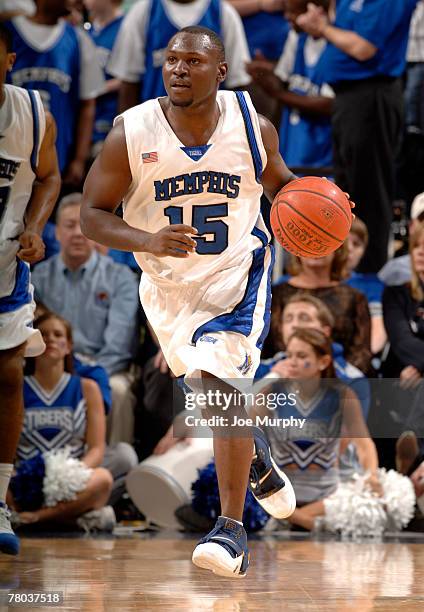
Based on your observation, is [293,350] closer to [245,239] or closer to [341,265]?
[341,265]

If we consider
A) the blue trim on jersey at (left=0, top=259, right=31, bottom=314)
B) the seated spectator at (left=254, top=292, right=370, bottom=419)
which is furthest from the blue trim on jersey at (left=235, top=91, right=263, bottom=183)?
the seated spectator at (left=254, top=292, right=370, bottom=419)

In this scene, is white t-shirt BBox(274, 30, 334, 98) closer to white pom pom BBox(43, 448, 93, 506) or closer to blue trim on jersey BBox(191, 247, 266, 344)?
white pom pom BBox(43, 448, 93, 506)

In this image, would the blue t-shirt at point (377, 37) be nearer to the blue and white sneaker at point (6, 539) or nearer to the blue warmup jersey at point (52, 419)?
the blue warmup jersey at point (52, 419)

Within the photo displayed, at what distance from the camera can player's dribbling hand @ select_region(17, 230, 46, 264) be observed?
13.3 feet

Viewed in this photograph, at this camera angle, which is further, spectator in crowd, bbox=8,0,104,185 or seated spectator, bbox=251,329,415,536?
spectator in crowd, bbox=8,0,104,185

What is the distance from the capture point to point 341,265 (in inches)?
229

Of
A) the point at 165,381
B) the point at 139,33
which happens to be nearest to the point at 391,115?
the point at 139,33

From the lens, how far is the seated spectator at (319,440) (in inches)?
204

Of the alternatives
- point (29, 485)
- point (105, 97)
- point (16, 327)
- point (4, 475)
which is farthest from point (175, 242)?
point (105, 97)

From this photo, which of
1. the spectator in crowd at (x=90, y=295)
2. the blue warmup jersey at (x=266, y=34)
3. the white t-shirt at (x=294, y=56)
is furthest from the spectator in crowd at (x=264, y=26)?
the spectator in crowd at (x=90, y=295)

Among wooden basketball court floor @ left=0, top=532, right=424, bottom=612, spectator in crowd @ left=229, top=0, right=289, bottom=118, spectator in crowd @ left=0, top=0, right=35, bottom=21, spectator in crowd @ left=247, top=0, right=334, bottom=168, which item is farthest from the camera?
spectator in crowd @ left=229, top=0, right=289, bottom=118

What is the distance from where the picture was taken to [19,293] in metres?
4.26

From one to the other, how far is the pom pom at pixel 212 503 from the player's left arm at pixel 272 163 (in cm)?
175

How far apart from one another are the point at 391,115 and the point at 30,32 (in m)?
2.21
